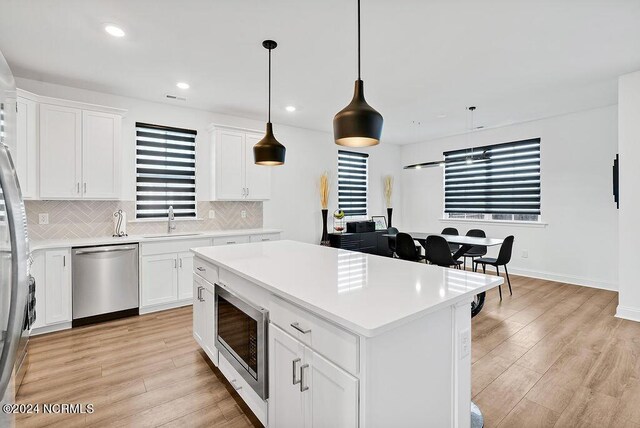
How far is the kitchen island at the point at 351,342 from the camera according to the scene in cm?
116

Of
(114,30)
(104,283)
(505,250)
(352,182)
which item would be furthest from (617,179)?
(104,283)

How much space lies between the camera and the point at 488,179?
6.09 metres

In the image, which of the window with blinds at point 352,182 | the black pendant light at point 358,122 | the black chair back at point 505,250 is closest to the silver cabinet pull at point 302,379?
the black pendant light at point 358,122

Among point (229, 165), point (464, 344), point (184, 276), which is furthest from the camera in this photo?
point (229, 165)

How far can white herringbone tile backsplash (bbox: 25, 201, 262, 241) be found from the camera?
354 centimetres

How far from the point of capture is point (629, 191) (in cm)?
350

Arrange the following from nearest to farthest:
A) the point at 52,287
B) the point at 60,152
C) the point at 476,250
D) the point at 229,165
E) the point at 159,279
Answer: the point at 52,287 → the point at 60,152 → the point at 159,279 → the point at 229,165 → the point at 476,250

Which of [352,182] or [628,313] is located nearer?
[628,313]

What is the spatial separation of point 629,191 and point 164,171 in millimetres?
5742

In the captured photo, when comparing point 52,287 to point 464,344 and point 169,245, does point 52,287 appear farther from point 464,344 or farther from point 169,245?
point 464,344

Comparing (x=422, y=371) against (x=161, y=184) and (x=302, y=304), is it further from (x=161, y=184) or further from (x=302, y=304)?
(x=161, y=184)

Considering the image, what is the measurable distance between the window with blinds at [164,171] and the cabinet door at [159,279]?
79 cm

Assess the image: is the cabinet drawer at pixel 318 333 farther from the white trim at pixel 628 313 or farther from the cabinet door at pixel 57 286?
the white trim at pixel 628 313

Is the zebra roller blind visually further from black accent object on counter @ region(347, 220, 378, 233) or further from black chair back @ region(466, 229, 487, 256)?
black accent object on counter @ region(347, 220, 378, 233)
